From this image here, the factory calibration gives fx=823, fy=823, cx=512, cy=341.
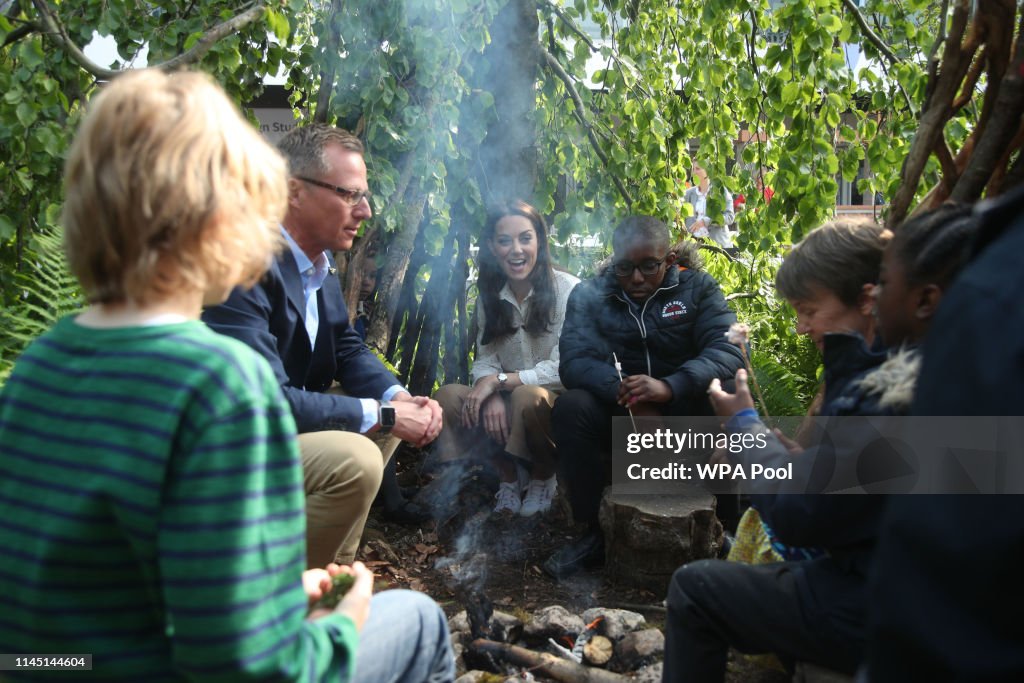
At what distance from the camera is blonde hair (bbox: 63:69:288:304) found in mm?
1152

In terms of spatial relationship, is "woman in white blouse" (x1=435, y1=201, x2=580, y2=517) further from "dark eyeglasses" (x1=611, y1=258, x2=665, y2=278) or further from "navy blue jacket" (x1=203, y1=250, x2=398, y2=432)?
"navy blue jacket" (x1=203, y1=250, x2=398, y2=432)

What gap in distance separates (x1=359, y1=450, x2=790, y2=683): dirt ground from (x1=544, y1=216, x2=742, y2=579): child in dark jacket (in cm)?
17

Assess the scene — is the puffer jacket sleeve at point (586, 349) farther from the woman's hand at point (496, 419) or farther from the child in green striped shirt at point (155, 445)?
the child in green striped shirt at point (155, 445)

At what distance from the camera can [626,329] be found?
4.22 m

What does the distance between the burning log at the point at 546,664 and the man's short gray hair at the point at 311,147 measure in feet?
6.11

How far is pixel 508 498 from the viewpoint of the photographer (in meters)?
4.59

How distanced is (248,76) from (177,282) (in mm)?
3737

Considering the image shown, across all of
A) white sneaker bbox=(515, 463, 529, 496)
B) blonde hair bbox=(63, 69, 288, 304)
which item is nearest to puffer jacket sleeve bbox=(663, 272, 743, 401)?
white sneaker bbox=(515, 463, 529, 496)

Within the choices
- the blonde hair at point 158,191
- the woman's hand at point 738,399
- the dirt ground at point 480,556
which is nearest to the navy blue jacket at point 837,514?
the woman's hand at point 738,399

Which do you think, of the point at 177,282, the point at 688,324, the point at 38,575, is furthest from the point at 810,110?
the point at 38,575

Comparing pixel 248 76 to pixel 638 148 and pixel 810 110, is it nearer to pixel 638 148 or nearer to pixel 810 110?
pixel 638 148

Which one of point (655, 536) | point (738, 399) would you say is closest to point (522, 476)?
point (655, 536)

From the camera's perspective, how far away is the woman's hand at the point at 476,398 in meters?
4.51
